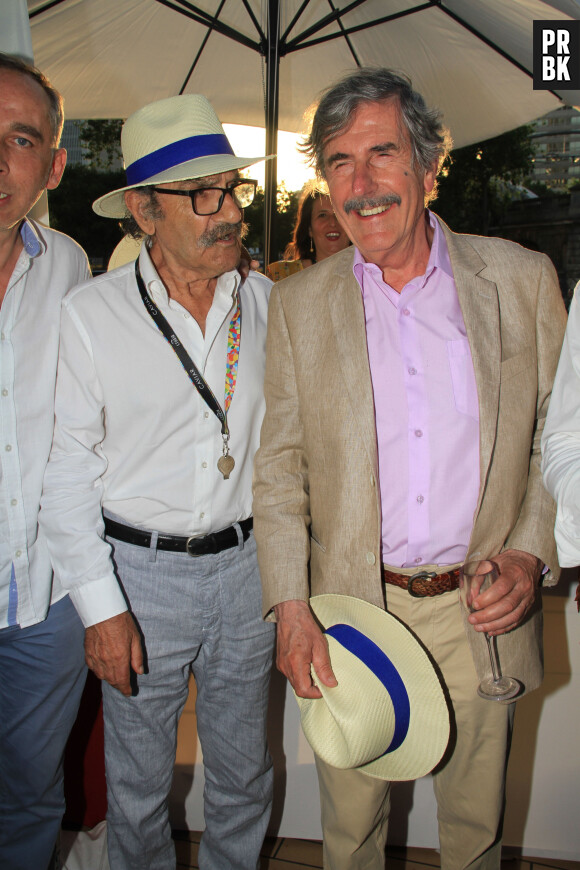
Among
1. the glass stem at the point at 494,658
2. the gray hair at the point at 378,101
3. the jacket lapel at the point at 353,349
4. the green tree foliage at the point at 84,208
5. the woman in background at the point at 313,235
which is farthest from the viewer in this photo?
the green tree foliage at the point at 84,208

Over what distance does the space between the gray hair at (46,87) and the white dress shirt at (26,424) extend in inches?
12.6

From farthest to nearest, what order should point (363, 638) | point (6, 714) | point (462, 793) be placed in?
1. point (6, 714)
2. point (462, 793)
3. point (363, 638)

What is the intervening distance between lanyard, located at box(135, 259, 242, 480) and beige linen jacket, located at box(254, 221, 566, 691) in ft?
0.34

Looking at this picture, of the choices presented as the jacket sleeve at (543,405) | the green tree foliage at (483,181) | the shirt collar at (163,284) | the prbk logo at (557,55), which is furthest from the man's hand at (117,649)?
the green tree foliage at (483,181)

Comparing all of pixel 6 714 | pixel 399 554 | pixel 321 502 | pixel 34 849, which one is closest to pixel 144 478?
pixel 321 502

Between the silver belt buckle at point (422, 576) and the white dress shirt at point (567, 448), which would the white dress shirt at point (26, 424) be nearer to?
the silver belt buckle at point (422, 576)

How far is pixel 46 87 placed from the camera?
75.0 inches

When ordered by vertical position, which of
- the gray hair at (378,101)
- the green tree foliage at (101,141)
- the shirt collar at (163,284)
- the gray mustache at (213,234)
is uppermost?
the green tree foliage at (101,141)

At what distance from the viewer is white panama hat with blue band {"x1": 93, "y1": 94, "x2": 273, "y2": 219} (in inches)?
71.9

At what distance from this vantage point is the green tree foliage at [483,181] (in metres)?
19.9

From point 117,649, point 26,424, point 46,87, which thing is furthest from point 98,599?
point 46,87

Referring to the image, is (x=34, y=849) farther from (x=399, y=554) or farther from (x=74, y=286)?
(x=74, y=286)

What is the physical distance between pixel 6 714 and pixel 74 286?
1.25 metres

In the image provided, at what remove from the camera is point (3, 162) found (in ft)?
5.78
